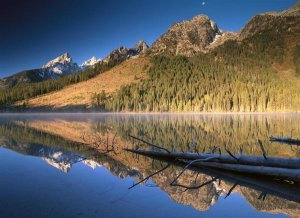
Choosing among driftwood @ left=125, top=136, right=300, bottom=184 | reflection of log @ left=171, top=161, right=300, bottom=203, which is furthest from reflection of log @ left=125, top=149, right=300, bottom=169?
reflection of log @ left=171, top=161, right=300, bottom=203

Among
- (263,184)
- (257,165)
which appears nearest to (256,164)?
(257,165)

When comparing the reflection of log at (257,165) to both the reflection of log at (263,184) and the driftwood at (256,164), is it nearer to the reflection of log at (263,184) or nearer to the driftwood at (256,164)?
the driftwood at (256,164)

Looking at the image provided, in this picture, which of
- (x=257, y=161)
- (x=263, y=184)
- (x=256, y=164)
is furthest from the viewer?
(x=256, y=164)

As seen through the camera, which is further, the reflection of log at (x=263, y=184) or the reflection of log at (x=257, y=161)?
the reflection of log at (x=257, y=161)

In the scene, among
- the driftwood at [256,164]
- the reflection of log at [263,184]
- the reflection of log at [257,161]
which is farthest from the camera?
the reflection of log at [257,161]

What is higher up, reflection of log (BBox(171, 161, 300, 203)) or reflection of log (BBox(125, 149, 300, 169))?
reflection of log (BBox(125, 149, 300, 169))

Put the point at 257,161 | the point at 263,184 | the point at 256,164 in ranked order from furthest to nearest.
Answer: the point at 256,164 → the point at 257,161 → the point at 263,184

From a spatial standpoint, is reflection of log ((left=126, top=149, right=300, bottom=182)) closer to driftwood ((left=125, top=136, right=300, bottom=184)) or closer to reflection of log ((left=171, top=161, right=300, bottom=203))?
driftwood ((left=125, top=136, right=300, bottom=184))

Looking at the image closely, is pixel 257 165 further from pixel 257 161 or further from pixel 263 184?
pixel 263 184

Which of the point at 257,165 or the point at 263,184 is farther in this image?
the point at 257,165

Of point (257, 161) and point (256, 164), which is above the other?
point (257, 161)

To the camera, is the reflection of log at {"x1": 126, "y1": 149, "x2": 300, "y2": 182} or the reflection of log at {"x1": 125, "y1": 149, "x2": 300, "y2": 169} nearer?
the reflection of log at {"x1": 126, "y1": 149, "x2": 300, "y2": 182}

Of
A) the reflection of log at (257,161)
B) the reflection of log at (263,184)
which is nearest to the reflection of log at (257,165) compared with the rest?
the reflection of log at (257,161)

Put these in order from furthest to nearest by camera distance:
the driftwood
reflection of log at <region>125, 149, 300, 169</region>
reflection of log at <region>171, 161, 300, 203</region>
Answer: reflection of log at <region>125, 149, 300, 169</region>
the driftwood
reflection of log at <region>171, 161, 300, 203</region>
